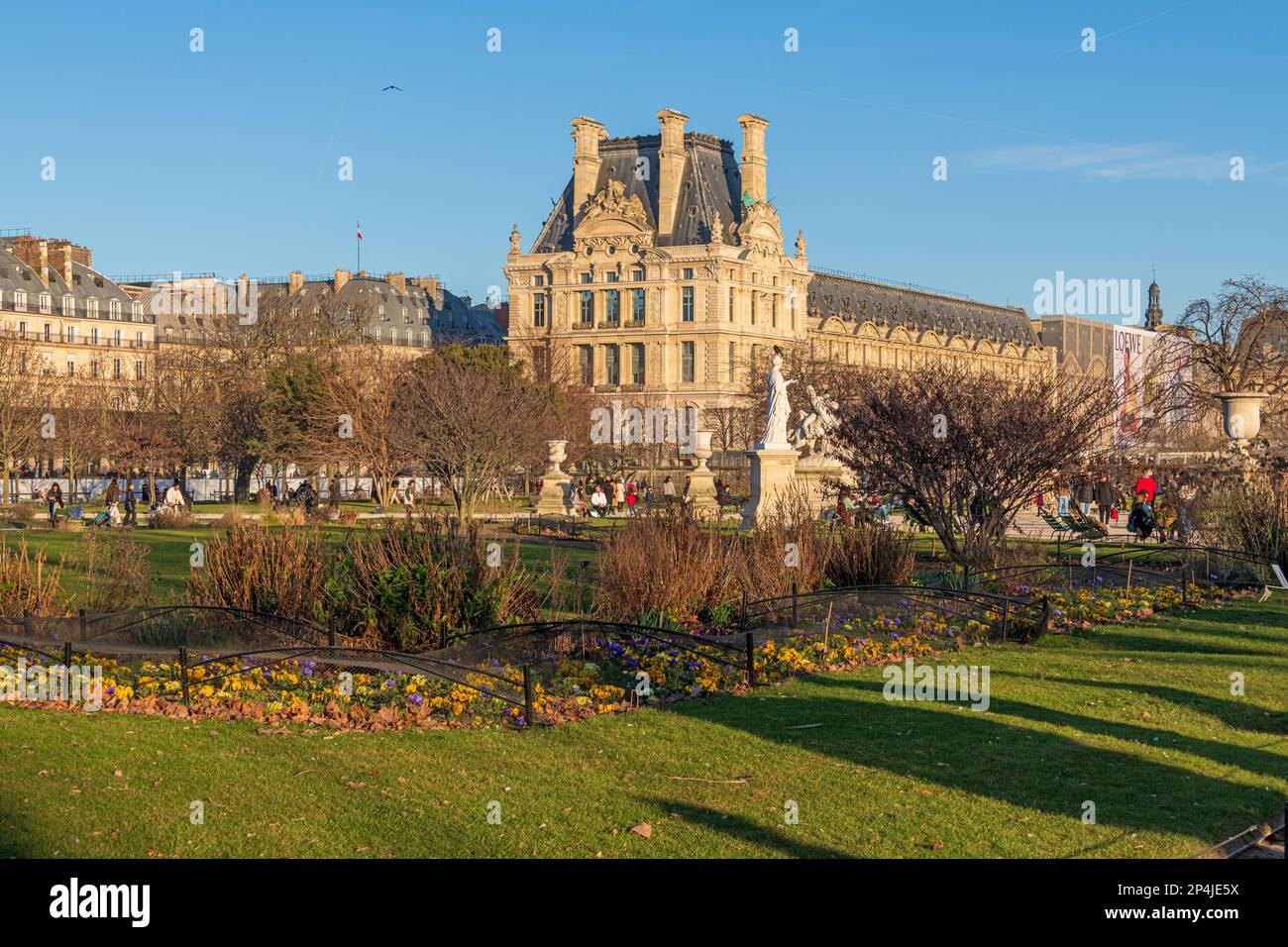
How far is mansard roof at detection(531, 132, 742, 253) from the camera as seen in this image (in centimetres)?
9281

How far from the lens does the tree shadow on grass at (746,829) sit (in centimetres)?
720

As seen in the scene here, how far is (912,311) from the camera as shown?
372 ft

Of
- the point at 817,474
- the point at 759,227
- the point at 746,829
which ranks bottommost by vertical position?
the point at 746,829

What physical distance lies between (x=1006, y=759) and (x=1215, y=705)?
2.72 metres

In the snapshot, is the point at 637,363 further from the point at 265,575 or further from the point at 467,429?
the point at 265,575

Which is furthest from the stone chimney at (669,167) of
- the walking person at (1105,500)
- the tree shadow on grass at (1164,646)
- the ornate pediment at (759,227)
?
the tree shadow on grass at (1164,646)

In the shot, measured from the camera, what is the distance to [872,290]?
361ft

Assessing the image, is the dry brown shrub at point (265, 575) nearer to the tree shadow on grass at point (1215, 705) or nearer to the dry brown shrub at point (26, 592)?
the dry brown shrub at point (26, 592)

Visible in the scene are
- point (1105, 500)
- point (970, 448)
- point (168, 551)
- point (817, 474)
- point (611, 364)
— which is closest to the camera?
point (970, 448)

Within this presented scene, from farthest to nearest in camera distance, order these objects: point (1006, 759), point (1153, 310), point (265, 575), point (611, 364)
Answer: point (1153, 310) → point (611, 364) → point (265, 575) → point (1006, 759)

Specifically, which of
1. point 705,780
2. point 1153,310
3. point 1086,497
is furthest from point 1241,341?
point 1153,310

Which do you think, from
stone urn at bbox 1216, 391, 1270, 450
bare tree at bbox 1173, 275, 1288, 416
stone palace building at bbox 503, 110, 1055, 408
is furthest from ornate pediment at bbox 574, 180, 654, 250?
stone urn at bbox 1216, 391, 1270, 450
